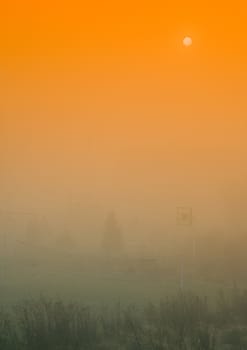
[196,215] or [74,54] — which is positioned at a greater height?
[74,54]

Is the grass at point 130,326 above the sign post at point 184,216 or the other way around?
the other way around

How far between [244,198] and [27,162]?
4.08 meters

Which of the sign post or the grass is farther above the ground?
the sign post

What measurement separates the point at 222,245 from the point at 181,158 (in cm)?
173

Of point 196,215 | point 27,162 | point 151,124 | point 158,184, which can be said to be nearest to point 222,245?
point 196,215

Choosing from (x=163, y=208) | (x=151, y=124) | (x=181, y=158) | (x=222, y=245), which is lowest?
(x=222, y=245)

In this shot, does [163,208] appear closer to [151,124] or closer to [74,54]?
[151,124]

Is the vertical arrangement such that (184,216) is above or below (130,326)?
above

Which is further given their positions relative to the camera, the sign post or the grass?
the sign post

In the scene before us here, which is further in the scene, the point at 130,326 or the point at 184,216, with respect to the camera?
the point at 184,216

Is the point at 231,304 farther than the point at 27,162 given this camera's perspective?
No

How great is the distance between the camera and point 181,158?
963cm

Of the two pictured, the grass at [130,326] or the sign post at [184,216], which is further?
the sign post at [184,216]

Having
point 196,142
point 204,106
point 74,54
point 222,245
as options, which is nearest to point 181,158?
point 196,142
